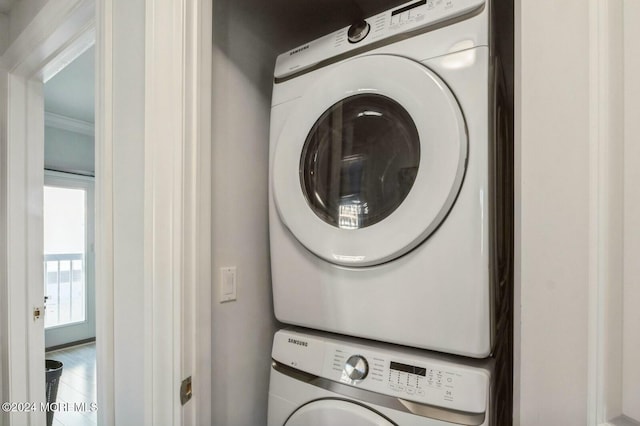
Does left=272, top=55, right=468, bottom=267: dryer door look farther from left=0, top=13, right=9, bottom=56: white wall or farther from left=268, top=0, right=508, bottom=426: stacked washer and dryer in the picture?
left=0, top=13, right=9, bottom=56: white wall

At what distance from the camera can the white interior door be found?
150 inches

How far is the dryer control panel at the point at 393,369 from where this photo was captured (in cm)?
68

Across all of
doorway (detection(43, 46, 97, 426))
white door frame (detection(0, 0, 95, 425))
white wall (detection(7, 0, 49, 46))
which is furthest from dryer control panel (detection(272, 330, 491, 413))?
doorway (detection(43, 46, 97, 426))

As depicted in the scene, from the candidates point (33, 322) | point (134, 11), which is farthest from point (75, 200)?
point (134, 11)

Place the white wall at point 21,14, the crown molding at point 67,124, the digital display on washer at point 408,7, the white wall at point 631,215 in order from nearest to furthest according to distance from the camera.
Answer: the white wall at point 631,215 → the digital display on washer at point 408,7 → the white wall at point 21,14 → the crown molding at point 67,124

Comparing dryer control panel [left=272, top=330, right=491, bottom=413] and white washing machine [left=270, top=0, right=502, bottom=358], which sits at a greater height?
white washing machine [left=270, top=0, right=502, bottom=358]

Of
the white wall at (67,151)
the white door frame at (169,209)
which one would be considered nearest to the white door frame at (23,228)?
the white door frame at (169,209)

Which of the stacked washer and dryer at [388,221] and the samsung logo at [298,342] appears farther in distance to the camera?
the samsung logo at [298,342]

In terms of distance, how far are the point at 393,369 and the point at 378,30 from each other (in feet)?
2.73

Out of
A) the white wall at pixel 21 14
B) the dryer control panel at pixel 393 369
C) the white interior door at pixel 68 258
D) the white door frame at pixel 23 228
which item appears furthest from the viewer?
the white interior door at pixel 68 258

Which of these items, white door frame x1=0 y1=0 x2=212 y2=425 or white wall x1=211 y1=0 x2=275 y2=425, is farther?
white wall x1=211 y1=0 x2=275 y2=425

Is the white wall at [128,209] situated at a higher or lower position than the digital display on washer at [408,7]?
lower

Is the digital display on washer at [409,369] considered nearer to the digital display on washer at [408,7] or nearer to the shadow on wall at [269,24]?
the digital display on washer at [408,7]

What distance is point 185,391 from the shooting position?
31.9 inches
